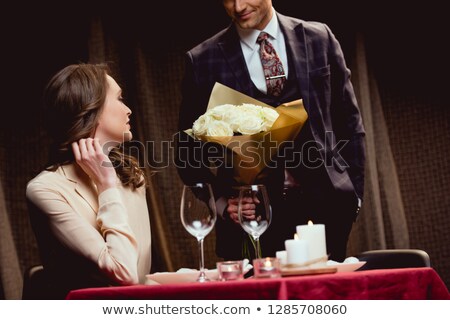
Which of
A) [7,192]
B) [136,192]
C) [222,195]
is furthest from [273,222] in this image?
[7,192]

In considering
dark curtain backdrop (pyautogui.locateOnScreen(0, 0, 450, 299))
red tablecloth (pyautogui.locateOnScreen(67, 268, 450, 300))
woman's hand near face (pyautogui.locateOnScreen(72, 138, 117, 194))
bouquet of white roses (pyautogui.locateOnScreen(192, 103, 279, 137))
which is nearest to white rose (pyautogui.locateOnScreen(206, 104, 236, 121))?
bouquet of white roses (pyautogui.locateOnScreen(192, 103, 279, 137))

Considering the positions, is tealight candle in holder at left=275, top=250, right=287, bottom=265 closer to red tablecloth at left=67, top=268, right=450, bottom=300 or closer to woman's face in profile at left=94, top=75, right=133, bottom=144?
red tablecloth at left=67, top=268, right=450, bottom=300

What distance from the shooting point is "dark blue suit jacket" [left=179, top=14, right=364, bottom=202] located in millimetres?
2547

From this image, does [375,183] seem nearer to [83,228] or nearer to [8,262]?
[8,262]

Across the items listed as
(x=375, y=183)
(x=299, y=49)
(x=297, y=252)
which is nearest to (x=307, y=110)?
(x=299, y=49)

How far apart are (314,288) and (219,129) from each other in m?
0.73

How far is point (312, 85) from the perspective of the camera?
258 cm

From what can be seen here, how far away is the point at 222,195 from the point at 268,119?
0.50 metres

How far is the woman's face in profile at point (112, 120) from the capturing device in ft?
7.40

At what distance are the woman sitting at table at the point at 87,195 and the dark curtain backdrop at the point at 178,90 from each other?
1750 mm

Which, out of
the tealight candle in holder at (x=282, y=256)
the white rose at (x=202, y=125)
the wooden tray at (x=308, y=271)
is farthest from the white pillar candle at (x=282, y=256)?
the white rose at (x=202, y=125)

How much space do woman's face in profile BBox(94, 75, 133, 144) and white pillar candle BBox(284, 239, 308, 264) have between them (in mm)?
913

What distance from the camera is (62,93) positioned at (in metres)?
2.23

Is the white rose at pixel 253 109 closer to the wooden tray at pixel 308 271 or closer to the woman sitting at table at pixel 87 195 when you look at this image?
the woman sitting at table at pixel 87 195
